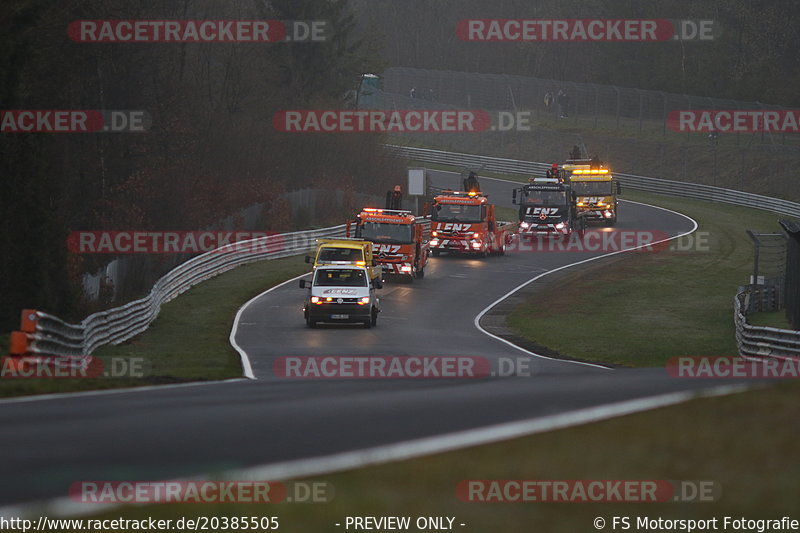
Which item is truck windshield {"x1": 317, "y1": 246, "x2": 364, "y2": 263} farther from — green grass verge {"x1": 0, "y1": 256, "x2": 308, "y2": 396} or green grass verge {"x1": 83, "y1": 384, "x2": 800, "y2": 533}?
green grass verge {"x1": 83, "y1": 384, "x2": 800, "y2": 533}

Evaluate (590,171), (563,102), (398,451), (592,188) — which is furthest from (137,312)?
(563,102)

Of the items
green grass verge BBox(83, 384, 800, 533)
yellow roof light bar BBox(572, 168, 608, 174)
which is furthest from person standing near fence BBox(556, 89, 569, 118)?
green grass verge BBox(83, 384, 800, 533)

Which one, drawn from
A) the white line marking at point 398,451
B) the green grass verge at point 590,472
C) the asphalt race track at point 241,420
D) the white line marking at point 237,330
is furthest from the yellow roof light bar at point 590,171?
the green grass verge at point 590,472

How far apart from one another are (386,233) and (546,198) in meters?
13.1

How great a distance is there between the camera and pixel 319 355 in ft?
86.9

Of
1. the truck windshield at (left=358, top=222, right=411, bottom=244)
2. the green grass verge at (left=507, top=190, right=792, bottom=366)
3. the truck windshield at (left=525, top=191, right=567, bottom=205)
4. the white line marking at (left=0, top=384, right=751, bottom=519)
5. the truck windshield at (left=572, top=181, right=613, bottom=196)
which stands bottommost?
the green grass verge at (left=507, top=190, right=792, bottom=366)

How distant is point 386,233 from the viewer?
41469mm

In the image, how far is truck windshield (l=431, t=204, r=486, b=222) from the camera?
48.2 meters

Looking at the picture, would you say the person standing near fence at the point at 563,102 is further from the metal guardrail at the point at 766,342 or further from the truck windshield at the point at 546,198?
the metal guardrail at the point at 766,342

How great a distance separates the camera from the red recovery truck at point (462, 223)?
4816cm

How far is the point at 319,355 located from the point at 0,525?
19646mm

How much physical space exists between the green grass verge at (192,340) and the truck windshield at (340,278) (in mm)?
2887

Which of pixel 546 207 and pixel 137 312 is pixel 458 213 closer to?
pixel 546 207

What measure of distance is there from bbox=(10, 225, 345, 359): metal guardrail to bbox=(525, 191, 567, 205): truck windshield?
867cm
